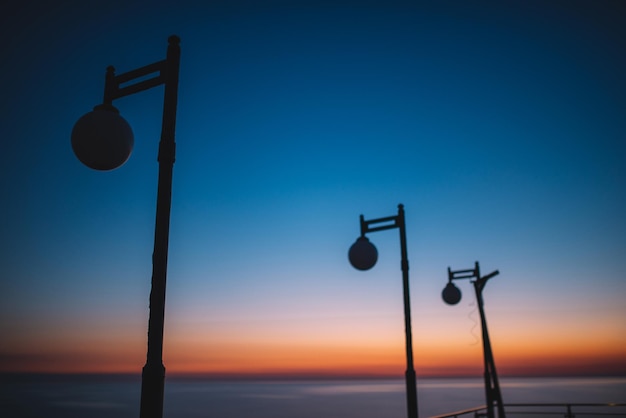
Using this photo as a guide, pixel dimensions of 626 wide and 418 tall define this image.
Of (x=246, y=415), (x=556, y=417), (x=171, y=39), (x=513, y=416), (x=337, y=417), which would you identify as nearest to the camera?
(x=171, y=39)

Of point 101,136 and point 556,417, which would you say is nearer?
point 101,136

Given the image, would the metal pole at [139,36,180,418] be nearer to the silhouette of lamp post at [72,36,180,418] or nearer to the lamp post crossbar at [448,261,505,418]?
the silhouette of lamp post at [72,36,180,418]

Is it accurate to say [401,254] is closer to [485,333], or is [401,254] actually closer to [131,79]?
[485,333]

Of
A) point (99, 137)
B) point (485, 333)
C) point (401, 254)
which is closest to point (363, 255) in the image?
point (401, 254)

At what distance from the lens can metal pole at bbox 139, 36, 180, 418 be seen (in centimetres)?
313

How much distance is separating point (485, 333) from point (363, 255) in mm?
3552

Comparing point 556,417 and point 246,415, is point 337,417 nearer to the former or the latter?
point 246,415

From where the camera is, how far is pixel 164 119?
12.9 ft

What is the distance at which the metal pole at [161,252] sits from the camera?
313 centimetres

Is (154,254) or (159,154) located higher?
(159,154)

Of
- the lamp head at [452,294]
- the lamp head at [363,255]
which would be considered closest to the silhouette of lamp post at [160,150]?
the lamp head at [363,255]

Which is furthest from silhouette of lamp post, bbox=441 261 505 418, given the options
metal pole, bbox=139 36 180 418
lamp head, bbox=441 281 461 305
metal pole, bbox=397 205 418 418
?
metal pole, bbox=139 36 180 418

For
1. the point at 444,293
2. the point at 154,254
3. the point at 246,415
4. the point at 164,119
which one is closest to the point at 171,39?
the point at 164,119

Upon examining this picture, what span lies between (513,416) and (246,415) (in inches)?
2091
